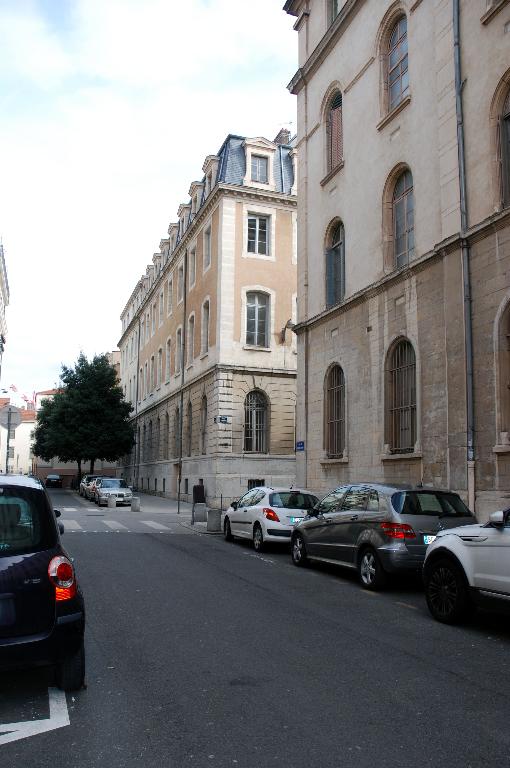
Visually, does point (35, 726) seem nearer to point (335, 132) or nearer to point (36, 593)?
point (36, 593)

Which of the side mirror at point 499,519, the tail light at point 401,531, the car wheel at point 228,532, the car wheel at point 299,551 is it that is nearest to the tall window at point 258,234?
the car wheel at point 228,532

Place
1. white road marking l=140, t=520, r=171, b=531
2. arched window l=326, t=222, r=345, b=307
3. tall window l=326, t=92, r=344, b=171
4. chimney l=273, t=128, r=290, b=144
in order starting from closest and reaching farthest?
white road marking l=140, t=520, r=171, b=531, arched window l=326, t=222, r=345, b=307, tall window l=326, t=92, r=344, b=171, chimney l=273, t=128, r=290, b=144

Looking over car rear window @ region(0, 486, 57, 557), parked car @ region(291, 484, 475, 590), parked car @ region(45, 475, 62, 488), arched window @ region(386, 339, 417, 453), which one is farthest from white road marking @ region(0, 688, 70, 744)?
parked car @ region(45, 475, 62, 488)

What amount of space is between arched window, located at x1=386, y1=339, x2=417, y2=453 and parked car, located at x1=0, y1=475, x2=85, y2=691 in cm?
1267

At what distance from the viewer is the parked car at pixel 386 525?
9945 millimetres

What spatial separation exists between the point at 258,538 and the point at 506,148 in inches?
380

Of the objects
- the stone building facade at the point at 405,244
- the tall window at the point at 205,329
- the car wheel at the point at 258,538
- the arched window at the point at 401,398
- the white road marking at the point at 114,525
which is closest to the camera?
the stone building facade at the point at 405,244

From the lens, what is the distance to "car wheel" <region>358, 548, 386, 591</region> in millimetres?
10133

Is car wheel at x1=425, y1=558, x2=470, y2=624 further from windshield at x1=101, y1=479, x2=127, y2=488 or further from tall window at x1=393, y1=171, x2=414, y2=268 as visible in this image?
windshield at x1=101, y1=479, x2=127, y2=488

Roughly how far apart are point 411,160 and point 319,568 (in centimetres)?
1036

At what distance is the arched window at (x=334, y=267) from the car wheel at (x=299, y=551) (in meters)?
10.2

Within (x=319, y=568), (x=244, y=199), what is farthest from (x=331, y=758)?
(x=244, y=199)

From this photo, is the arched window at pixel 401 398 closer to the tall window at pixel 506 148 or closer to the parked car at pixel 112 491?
the tall window at pixel 506 148

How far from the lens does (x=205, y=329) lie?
118 ft
